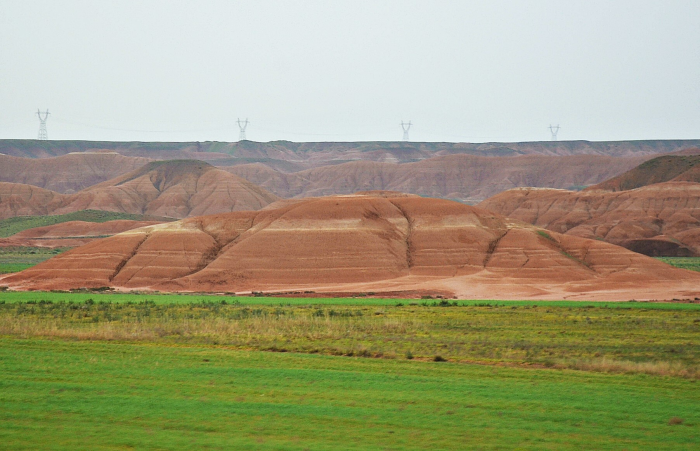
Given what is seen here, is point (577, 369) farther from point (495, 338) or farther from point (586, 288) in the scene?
point (586, 288)

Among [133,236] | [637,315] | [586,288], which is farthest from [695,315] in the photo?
[133,236]

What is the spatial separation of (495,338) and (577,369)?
28.6ft

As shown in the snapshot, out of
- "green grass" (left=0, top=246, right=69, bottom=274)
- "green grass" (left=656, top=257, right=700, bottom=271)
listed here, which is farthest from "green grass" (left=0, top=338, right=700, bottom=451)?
"green grass" (left=656, top=257, right=700, bottom=271)

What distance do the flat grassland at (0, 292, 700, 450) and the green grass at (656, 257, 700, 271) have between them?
2630 inches

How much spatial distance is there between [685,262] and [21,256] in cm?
9922

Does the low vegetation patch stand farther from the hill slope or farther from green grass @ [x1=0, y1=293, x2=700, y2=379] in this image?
the hill slope

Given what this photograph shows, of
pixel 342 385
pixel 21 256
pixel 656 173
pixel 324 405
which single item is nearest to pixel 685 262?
pixel 656 173

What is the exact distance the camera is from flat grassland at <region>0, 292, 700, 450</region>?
1627 centimetres

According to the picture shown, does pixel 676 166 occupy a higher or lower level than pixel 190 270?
higher

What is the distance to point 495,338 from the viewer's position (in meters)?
33.4

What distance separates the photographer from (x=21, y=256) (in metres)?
118

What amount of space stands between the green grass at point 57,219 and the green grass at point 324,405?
151239 mm

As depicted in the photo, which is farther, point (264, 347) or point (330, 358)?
point (264, 347)

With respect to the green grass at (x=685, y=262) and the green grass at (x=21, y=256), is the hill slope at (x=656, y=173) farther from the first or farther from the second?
the green grass at (x=21, y=256)
